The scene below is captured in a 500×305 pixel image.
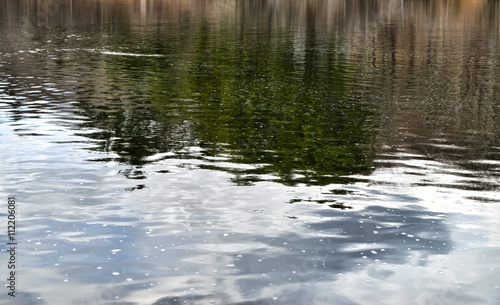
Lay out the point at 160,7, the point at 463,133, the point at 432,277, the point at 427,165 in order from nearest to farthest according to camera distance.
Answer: the point at 432,277, the point at 427,165, the point at 463,133, the point at 160,7

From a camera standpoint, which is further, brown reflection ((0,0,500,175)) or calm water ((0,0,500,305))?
brown reflection ((0,0,500,175))

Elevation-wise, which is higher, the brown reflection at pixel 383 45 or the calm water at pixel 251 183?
the brown reflection at pixel 383 45

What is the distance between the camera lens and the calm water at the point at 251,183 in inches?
569

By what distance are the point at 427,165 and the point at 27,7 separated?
4598 inches

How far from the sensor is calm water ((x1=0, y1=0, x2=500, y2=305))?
14461 millimetres

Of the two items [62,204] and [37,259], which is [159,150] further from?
[37,259]

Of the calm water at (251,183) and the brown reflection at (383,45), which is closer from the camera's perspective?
the calm water at (251,183)

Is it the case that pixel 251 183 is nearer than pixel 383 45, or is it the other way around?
pixel 251 183

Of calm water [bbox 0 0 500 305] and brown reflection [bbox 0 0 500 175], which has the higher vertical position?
brown reflection [bbox 0 0 500 175]

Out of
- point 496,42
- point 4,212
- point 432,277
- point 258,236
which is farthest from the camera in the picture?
point 496,42

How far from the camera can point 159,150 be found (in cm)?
2558

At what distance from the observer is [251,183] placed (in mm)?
21344

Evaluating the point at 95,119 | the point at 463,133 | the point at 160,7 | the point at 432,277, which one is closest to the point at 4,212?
the point at 432,277

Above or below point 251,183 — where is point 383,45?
above
